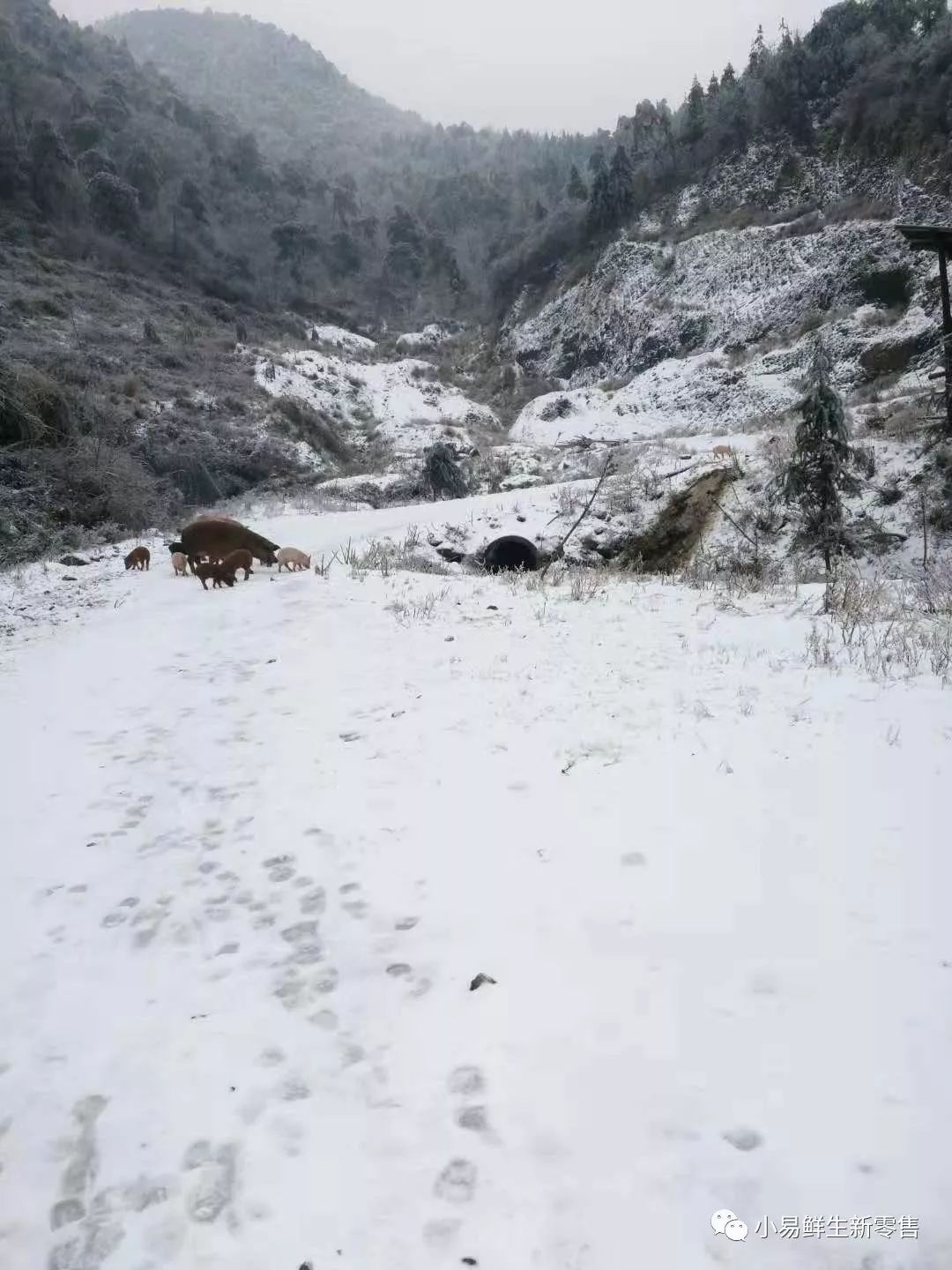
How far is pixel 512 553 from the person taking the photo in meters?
13.3

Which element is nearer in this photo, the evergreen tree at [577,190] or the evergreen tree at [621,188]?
the evergreen tree at [621,188]

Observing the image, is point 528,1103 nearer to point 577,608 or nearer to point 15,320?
point 577,608

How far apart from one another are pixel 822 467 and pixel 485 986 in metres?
11.6

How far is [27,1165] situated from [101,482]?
1485 centimetres

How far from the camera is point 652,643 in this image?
664 centimetres

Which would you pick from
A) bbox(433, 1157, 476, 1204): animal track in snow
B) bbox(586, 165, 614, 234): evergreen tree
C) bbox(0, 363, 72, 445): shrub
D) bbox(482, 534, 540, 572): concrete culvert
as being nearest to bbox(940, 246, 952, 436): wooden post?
bbox(482, 534, 540, 572): concrete culvert

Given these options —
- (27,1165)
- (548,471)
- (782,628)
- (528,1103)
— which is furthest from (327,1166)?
(548,471)

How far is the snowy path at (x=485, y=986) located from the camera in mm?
1857

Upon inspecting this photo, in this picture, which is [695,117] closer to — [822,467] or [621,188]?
[621,188]

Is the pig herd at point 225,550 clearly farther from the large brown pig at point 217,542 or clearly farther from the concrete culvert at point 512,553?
the concrete culvert at point 512,553

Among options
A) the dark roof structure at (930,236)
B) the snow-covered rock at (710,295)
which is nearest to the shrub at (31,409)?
the dark roof structure at (930,236)

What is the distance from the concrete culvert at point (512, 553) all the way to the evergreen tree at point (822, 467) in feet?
15.0

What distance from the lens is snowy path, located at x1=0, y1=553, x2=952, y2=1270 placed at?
1.86 metres

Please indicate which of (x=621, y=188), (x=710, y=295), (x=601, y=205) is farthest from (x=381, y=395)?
(x=621, y=188)
